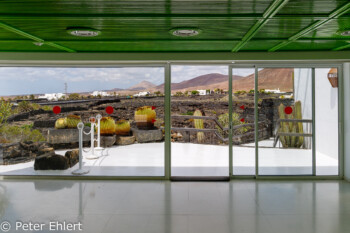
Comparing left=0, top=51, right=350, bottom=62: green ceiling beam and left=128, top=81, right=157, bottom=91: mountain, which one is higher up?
left=0, top=51, right=350, bottom=62: green ceiling beam

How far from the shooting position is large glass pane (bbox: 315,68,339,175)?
22.6 feet

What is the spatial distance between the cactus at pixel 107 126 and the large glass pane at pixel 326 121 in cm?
463

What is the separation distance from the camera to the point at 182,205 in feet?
16.8

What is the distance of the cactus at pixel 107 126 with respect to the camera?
716cm

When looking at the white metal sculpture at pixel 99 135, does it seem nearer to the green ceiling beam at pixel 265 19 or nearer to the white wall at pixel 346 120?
the green ceiling beam at pixel 265 19

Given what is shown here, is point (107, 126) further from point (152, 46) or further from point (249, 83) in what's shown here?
point (249, 83)

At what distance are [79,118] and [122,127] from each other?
1034 millimetres

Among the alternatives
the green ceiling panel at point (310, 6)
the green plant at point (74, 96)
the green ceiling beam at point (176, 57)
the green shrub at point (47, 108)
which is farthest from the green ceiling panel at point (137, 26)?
the green shrub at point (47, 108)

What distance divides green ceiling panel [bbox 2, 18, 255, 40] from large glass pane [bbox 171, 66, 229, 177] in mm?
2465

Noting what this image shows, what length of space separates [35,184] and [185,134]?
11.6 feet

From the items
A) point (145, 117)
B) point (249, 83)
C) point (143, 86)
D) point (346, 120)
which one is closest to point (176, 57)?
point (143, 86)

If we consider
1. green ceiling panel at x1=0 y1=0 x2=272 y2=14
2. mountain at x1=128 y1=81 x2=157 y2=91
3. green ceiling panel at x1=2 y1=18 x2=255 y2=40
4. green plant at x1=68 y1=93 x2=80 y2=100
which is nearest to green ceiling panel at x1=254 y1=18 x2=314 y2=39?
green ceiling panel at x1=2 y1=18 x2=255 y2=40

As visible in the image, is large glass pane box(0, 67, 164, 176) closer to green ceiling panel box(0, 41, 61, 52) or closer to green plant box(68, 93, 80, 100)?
green plant box(68, 93, 80, 100)

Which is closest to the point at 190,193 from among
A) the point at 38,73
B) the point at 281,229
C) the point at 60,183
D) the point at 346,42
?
the point at 281,229
